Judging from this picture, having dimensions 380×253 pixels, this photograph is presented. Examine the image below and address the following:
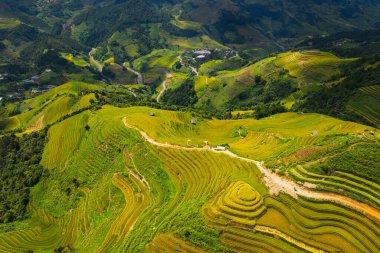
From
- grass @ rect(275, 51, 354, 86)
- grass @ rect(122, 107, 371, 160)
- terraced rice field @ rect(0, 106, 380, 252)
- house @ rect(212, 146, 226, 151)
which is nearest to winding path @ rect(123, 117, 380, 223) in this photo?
terraced rice field @ rect(0, 106, 380, 252)

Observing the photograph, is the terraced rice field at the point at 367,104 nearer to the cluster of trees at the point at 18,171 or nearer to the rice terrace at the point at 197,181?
the rice terrace at the point at 197,181

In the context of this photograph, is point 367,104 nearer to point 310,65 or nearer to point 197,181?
point 310,65

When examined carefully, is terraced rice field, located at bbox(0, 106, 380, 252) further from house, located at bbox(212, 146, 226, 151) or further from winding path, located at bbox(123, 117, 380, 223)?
house, located at bbox(212, 146, 226, 151)

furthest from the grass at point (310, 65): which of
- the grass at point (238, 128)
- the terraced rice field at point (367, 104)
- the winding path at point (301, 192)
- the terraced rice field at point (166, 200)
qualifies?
the winding path at point (301, 192)

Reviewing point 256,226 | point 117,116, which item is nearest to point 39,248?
point 117,116

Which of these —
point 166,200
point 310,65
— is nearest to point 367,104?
point 310,65
